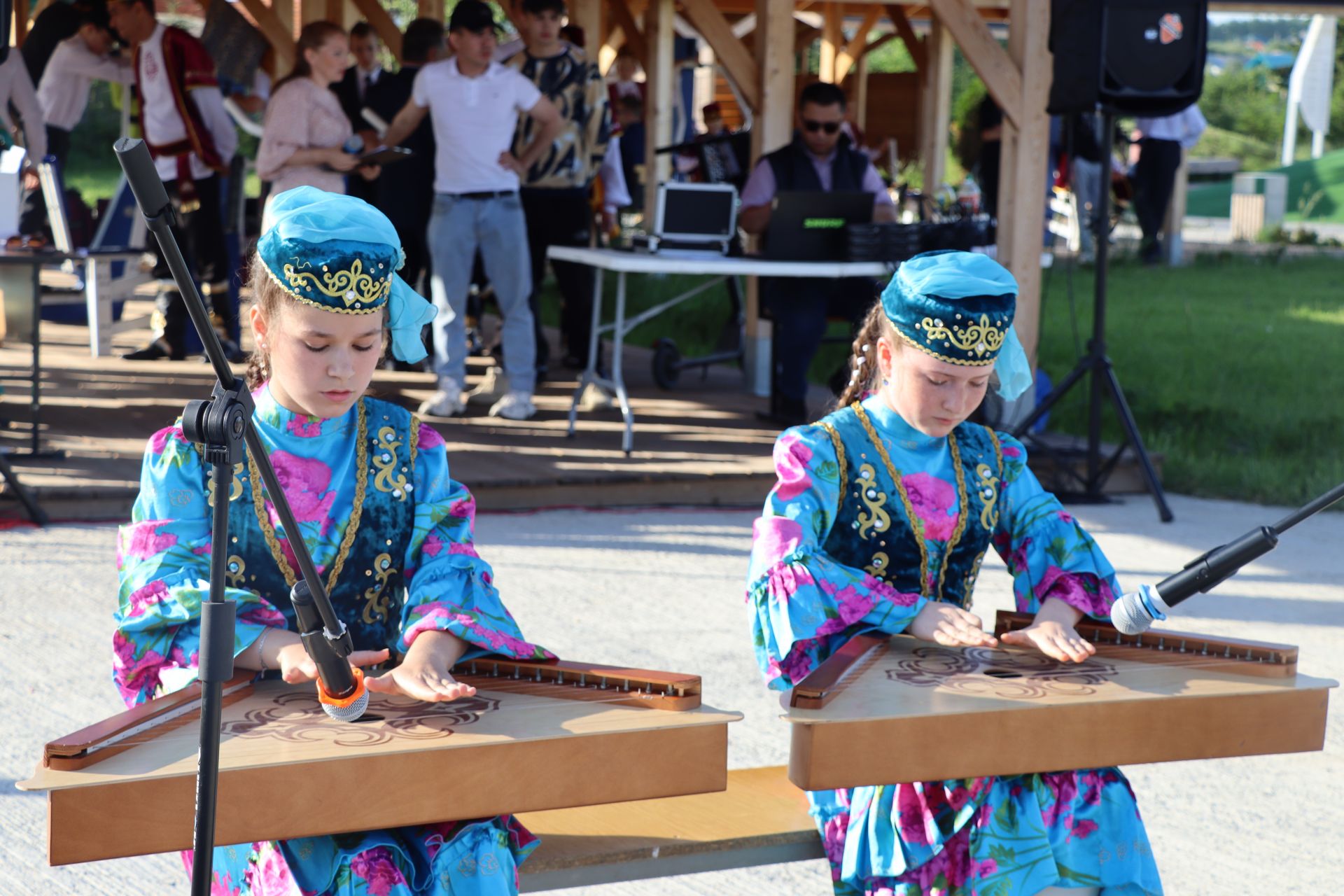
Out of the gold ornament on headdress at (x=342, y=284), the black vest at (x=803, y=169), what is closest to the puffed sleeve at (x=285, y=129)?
the black vest at (x=803, y=169)

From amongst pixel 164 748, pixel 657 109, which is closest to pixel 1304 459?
pixel 164 748

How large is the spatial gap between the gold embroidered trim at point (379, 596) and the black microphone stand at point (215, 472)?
0.82 metres

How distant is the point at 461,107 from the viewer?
654 cm

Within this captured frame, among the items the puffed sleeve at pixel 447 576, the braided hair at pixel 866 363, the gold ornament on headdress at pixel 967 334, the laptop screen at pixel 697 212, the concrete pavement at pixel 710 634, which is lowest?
the concrete pavement at pixel 710 634

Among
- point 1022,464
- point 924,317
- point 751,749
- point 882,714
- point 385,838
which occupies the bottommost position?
point 751,749

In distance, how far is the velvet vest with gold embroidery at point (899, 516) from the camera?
2.54 meters

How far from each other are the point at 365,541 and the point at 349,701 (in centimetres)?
68

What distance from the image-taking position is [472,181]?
6621 mm

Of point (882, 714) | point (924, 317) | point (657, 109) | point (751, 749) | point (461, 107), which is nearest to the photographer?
point (882, 714)

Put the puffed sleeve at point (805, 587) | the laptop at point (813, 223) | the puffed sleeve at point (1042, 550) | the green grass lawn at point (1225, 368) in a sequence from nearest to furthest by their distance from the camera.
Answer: the puffed sleeve at point (805, 587), the puffed sleeve at point (1042, 550), the laptop at point (813, 223), the green grass lawn at point (1225, 368)

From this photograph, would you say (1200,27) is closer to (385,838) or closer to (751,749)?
(751,749)

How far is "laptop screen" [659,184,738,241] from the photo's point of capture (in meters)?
6.76

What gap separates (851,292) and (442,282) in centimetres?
188

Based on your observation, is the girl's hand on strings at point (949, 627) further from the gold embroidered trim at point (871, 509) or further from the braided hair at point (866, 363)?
the braided hair at point (866, 363)
